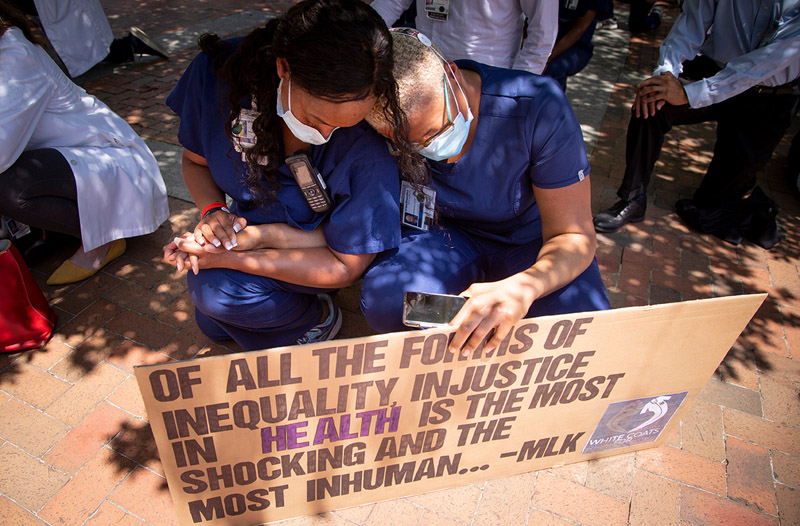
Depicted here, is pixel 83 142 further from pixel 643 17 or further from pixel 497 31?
pixel 643 17

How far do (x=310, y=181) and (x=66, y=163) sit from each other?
156 cm

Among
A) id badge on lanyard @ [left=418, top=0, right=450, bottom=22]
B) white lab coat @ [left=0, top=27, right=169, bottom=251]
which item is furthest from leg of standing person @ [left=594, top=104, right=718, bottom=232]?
white lab coat @ [left=0, top=27, right=169, bottom=251]

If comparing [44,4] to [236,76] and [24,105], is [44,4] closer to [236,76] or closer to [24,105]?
[24,105]

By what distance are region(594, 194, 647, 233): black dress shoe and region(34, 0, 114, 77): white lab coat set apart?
5.14 metres

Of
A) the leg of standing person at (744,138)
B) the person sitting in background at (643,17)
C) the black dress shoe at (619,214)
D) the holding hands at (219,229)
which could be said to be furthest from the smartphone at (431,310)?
the person sitting in background at (643,17)

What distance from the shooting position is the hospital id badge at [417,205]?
7.10 feet

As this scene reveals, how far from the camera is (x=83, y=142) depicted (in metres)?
2.84

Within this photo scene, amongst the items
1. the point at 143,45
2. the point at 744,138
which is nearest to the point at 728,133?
the point at 744,138

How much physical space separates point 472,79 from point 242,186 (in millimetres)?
980

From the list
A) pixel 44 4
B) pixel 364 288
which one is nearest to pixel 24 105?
pixel 364 288

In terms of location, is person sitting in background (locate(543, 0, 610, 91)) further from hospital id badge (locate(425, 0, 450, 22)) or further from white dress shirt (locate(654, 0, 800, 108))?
hospital id badge (locate(425, 0, 450, 22))

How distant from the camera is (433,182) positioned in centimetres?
213

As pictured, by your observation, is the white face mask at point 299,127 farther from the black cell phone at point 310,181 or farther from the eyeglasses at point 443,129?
the eyeglasses at point 443,129

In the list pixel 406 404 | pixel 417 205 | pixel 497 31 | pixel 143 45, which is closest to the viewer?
pixel 406 404
